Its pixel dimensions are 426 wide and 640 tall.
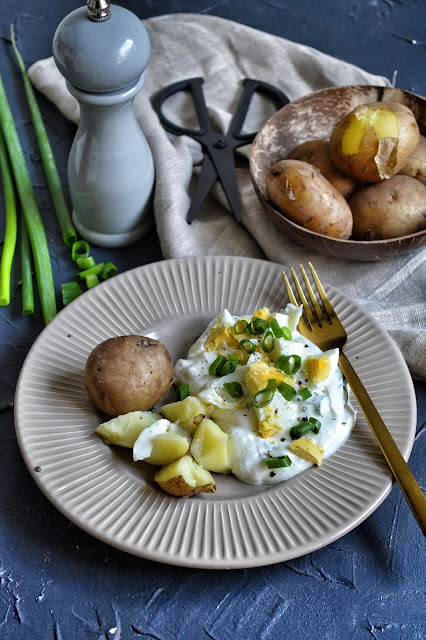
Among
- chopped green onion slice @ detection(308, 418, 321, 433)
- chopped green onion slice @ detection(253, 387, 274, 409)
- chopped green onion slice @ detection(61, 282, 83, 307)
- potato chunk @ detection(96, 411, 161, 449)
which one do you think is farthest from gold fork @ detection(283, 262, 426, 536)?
chopped green onion slice @ detection(61, 282, 83, 307)

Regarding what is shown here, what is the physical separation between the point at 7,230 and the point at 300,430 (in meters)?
1.09

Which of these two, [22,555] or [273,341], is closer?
[22,555]

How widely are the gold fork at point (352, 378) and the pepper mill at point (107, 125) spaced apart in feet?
1.71

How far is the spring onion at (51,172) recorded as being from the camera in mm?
2207

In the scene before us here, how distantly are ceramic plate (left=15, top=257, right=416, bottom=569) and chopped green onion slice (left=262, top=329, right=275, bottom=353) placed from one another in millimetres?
224

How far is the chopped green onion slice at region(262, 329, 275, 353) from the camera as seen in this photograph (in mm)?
1725

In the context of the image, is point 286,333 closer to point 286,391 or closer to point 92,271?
point 286,391

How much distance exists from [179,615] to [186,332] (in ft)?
2.33

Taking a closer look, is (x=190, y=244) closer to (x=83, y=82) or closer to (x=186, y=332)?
(x=186, y=332)

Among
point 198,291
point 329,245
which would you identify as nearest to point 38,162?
point 198,291

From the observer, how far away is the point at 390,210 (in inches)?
79.7

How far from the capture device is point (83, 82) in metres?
1.87

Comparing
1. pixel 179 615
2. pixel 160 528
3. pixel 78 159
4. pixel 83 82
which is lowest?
pixel 179 615

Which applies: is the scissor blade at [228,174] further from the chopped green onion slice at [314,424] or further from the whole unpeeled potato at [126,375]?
the chopped green onion slice at [314,424]
